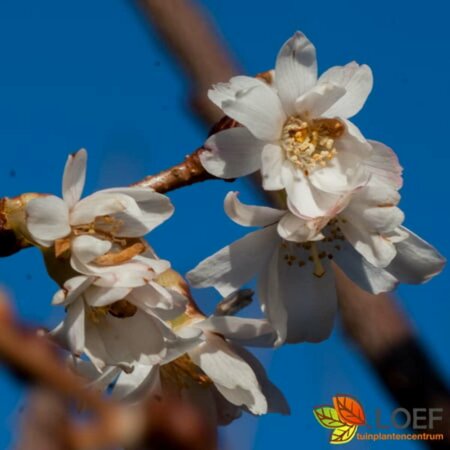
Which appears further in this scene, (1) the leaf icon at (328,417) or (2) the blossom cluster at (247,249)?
(1) the leaf icon at (328,417)

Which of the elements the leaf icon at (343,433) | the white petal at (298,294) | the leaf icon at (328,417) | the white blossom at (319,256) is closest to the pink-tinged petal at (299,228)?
the white blossom at (319,256)

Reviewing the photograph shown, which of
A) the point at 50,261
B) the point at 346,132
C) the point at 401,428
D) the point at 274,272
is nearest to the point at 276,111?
the point at 346,132

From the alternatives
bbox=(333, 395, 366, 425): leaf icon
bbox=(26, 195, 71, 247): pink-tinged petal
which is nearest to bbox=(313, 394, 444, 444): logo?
bbox=(333, 395, 366, 425): leaf icon

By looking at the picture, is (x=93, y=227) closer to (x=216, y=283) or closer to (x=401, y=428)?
(x=216, y=283)

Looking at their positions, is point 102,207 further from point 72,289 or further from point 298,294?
point 298,294

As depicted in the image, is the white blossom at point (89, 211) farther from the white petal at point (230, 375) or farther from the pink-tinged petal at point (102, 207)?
the white petal at point (230, 375)
